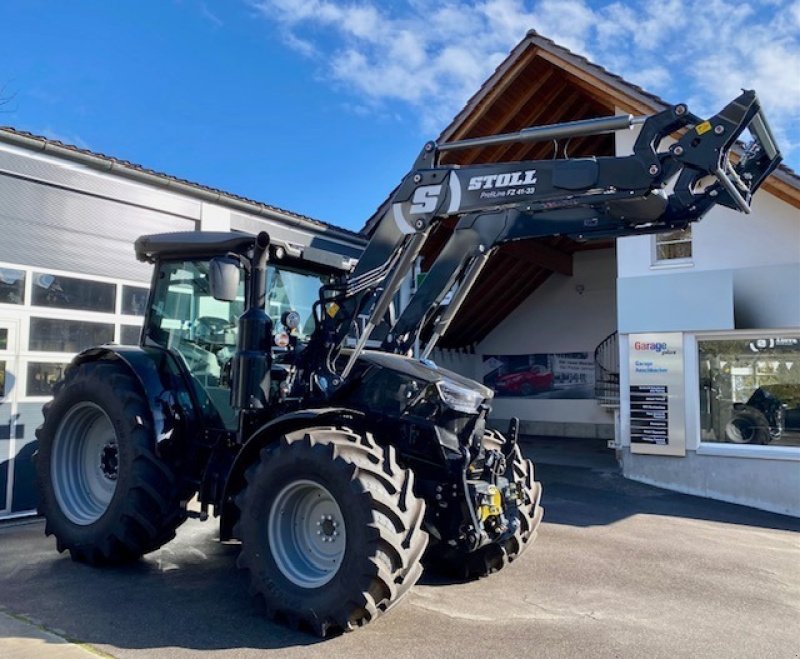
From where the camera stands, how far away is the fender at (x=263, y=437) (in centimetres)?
447

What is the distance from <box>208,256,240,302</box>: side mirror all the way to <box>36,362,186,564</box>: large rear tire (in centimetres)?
130

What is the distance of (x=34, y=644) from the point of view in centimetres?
391

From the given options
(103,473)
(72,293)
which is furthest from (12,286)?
(103,473)

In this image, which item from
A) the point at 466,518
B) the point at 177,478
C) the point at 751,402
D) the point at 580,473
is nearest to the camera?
the point at 466,518

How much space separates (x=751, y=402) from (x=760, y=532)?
2.94 meters

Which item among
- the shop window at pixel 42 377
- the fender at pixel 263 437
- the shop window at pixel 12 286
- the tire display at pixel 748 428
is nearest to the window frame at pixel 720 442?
the tire display at pixel 748 428

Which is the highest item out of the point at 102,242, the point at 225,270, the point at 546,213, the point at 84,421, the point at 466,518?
the point at 102,242

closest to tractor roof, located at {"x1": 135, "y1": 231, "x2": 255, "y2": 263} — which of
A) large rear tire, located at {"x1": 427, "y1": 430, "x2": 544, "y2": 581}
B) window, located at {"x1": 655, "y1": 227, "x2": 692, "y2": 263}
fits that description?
large rear tire, located at {"x1": 427, "y1": 430, "x2": 544, "y2": 581}

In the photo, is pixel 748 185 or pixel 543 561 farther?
pixel 543 561

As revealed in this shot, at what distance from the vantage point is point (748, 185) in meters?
4.64

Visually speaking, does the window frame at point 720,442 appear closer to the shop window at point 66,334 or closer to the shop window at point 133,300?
the shop window at point 133,300

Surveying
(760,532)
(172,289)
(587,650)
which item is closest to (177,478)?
(172,289)

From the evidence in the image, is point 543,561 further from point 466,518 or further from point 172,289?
point 172,289

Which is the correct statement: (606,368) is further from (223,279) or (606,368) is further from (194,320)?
(223,279)
